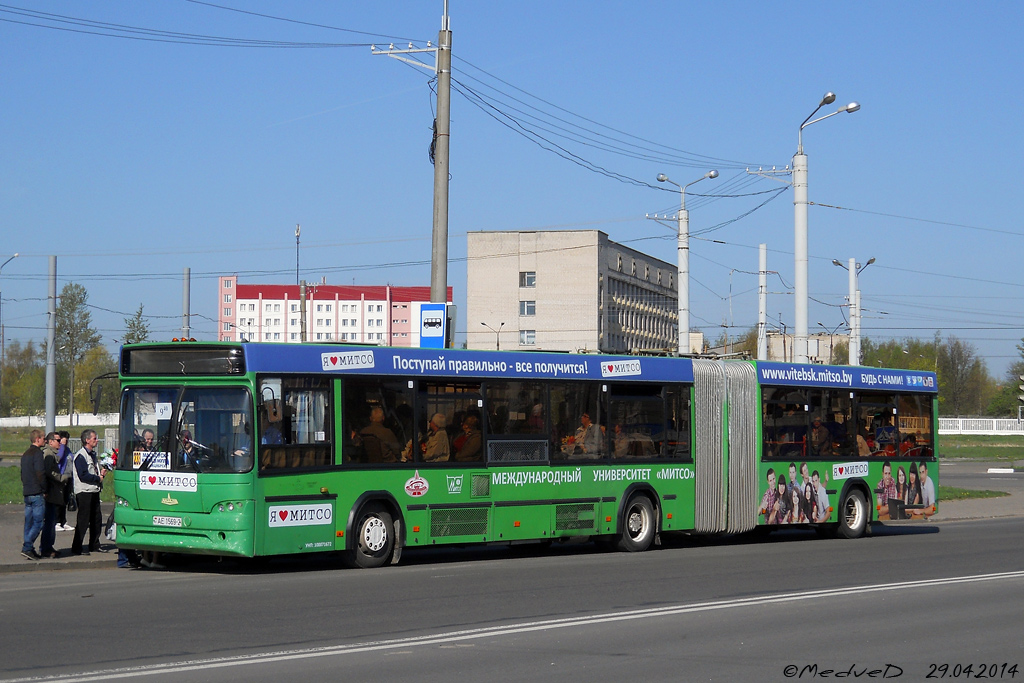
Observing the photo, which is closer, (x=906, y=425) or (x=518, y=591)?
(x=518, y=591)

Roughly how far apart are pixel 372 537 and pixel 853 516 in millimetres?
10557

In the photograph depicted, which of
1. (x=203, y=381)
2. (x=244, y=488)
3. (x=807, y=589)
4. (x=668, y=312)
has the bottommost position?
(x=807, y=589)

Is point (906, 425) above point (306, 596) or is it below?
above

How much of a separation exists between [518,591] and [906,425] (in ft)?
41.1

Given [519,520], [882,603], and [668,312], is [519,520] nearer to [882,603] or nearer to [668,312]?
[882,603]

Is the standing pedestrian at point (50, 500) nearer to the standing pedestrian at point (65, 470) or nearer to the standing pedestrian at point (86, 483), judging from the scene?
the standing pedestrian at point (86, 483)

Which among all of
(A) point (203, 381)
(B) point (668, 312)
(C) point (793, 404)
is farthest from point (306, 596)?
(B) point (668, 312)

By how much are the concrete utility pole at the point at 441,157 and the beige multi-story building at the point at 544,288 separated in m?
80.1

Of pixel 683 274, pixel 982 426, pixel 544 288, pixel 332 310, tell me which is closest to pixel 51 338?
pixel 683 274

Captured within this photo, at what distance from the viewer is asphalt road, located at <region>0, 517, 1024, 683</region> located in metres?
8.67

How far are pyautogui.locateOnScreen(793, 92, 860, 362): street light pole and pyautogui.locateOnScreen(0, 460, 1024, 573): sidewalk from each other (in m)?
5.01

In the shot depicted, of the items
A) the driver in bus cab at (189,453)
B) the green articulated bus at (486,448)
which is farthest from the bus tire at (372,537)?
the driver in bus cab at (189,453)

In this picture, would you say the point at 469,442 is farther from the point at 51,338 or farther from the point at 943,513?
the point at 51,338

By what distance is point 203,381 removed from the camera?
48.1 feet
